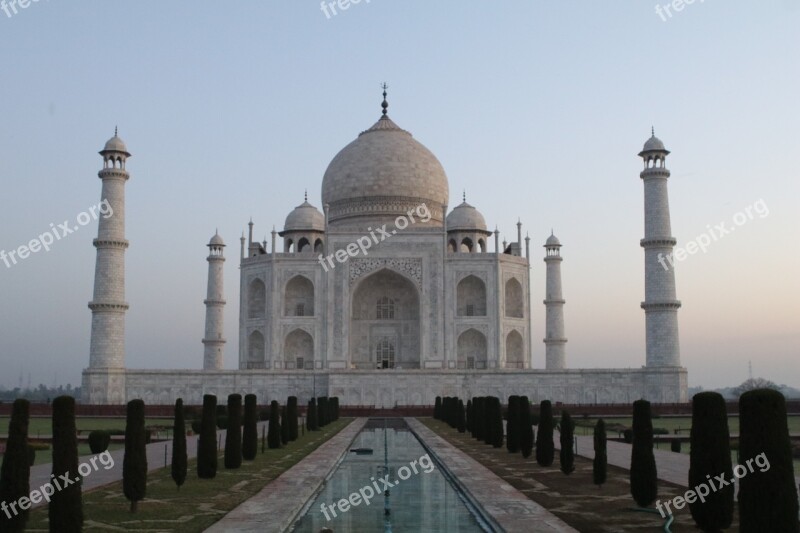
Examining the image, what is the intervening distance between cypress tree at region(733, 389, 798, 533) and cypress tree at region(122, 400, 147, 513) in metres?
6.06

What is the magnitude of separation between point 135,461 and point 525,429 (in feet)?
25.1

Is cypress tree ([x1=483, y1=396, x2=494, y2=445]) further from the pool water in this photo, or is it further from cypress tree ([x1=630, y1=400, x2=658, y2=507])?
cypress tree ([x1=630, y1=400, x2=658, y2=507])

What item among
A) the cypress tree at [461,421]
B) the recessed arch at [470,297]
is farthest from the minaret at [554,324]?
the cypress tree at [461,421]

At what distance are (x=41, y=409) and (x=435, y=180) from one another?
19904mm

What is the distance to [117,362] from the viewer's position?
30.6m

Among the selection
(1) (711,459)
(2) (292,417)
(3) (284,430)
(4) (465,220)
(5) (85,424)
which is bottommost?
(5) (85,424)

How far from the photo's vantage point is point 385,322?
37438 mm

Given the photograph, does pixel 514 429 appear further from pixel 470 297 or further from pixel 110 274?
pixel 470 297

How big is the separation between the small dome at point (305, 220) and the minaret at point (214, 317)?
135 inches

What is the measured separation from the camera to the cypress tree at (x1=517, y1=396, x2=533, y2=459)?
49.3 feet

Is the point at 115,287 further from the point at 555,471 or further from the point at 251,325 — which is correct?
the point at 555,471

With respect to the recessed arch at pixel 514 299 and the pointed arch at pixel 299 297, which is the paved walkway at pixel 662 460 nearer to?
the recessed arch at pixel 514 299

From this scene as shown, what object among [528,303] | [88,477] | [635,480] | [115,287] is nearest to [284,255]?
[115,287]

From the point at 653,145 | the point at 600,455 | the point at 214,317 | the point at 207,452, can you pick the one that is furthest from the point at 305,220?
the point at 600,455
